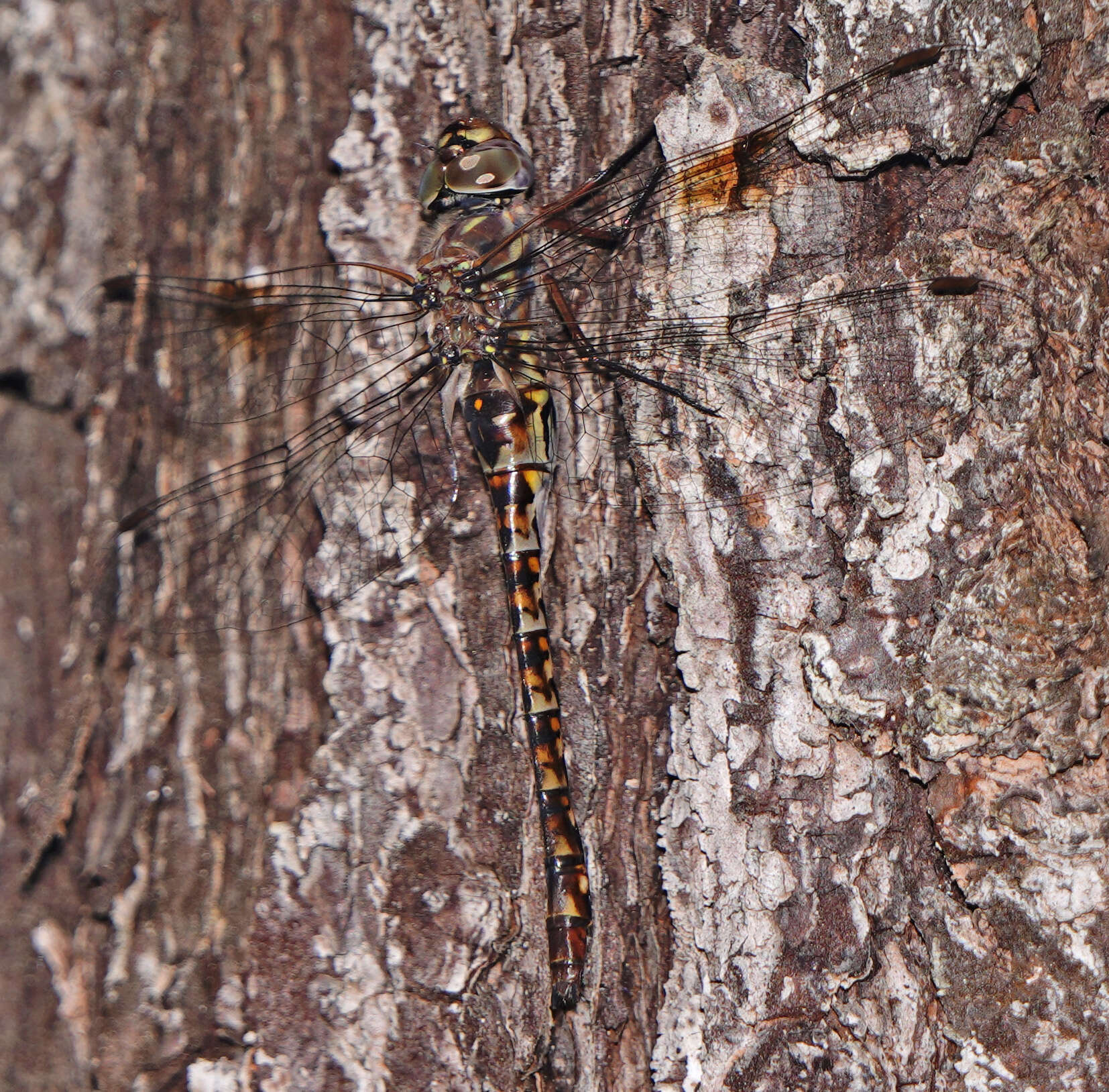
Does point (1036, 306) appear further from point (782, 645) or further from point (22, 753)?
point (22, 753)

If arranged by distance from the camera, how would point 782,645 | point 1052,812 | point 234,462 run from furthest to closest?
point 234,462, point 782,645, point 1052,812

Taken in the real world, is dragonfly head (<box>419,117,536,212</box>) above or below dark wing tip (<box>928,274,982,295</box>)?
above

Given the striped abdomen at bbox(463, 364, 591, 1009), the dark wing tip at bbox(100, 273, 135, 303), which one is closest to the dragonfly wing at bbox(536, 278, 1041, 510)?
the striped abdomen at bbox(463, 364, 591, 1009)

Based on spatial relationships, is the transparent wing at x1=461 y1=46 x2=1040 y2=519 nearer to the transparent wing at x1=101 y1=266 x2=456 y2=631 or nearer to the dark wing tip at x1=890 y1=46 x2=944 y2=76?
the dark wing tip at x1=890 y1=46 x2=944 y2=76

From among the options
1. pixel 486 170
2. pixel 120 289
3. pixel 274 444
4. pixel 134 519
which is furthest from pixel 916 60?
pixel 134 519

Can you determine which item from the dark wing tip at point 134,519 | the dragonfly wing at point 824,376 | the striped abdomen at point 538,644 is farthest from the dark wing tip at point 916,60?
the dark wing tip at point 134,519

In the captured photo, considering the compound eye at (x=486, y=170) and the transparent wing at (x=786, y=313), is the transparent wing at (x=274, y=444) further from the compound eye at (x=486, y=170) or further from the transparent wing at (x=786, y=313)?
the transparent wing at (x=786, y=313)

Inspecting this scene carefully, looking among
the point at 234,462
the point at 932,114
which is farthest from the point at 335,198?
the point at 932,114
